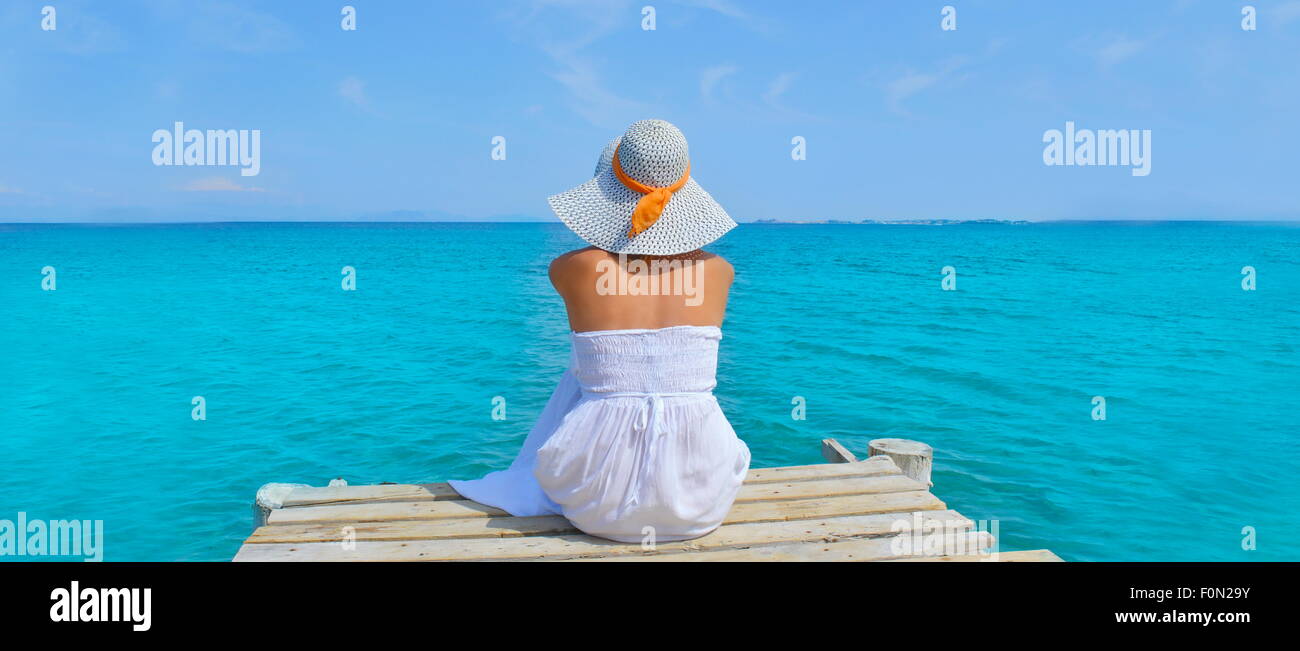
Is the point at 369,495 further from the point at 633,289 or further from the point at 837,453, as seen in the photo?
the point at 837,453

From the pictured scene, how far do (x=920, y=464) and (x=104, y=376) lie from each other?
1452 cm

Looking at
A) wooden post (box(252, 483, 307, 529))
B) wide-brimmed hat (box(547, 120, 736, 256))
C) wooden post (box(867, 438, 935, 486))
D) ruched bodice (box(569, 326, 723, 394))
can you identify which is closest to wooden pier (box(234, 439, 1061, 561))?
wooden post (box(252, 483, 307, 529))

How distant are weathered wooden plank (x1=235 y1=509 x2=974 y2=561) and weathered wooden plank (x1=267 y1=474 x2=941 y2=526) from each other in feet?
0.38

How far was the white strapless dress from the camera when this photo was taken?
12.5ft

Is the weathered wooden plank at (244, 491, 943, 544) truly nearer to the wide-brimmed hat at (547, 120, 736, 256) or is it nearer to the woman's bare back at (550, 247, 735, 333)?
the woman's bare back at (550, 247, 735, 333)

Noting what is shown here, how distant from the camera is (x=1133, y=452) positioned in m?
10.3

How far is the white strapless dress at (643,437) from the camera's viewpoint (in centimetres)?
379

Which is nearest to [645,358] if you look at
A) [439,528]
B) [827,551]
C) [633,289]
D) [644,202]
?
[633,289]

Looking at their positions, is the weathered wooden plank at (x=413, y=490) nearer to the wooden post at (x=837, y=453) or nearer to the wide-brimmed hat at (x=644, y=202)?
the wooden post at (x=837, y=453)

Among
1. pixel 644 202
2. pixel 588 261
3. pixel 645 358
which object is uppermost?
pixel 644 202

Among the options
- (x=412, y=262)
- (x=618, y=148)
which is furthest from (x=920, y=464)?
(x=412, y=262)

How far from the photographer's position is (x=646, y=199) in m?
3.73

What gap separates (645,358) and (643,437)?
37 centimetres

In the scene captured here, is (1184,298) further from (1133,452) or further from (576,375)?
(576,375)
